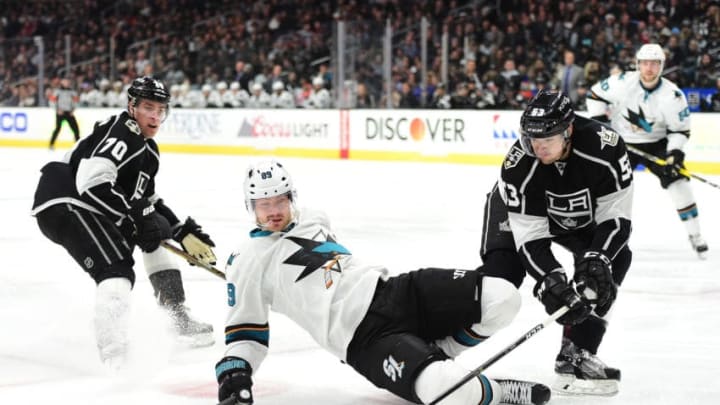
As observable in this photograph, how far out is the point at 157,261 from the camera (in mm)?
4000

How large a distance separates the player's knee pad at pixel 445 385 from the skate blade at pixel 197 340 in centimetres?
134

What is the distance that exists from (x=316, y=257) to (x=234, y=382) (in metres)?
0.42

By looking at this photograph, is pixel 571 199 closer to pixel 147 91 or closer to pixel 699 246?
pixel 147 91

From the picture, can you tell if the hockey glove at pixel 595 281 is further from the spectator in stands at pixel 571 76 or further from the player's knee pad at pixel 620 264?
the spectator in stands at pixel 571 76

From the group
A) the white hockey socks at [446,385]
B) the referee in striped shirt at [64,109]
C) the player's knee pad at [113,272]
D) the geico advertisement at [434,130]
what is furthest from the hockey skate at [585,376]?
the referee in striped shirt at [64,109]

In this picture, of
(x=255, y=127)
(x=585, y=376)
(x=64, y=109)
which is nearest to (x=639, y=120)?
(x=585, y=376)

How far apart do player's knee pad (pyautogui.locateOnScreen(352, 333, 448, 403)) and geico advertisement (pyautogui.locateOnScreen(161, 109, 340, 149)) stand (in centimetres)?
1098

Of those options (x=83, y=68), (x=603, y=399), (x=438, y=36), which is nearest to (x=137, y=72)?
(x=83, y=68)

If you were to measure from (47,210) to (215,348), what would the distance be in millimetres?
771

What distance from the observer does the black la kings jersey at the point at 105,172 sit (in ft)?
11.7

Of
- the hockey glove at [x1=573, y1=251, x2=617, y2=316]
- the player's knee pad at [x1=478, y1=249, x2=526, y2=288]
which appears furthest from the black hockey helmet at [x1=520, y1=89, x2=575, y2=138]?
the player's knee pad at [x1=478, y1=249, x2=526, y2=288]

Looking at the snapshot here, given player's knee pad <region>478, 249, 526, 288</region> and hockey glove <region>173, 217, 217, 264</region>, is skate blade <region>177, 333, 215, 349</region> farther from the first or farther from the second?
player's knee pad <region>478, 249, 526, 288</region>

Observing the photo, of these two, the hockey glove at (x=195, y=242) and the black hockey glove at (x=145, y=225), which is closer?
the black hockey glove at (x=145, y=225)

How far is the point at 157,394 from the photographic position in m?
3.23
